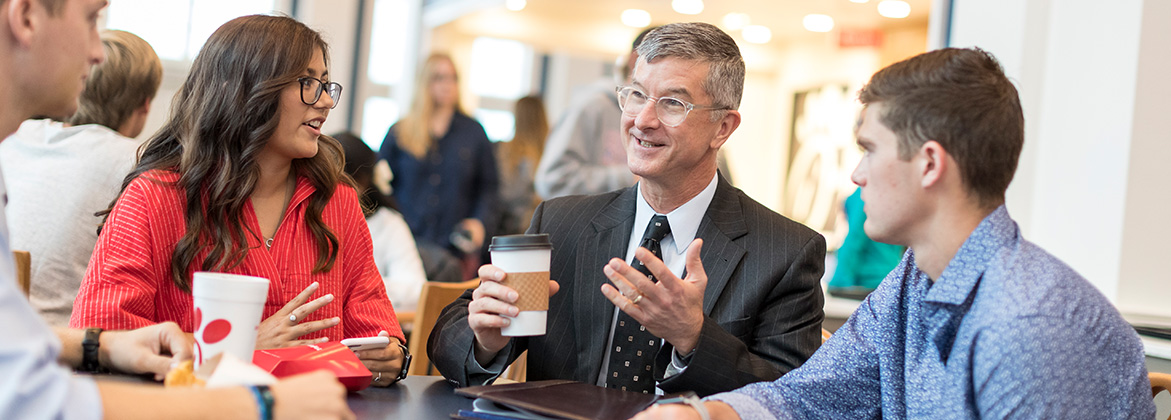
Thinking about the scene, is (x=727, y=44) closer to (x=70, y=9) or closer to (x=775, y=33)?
(x=70, y=9)

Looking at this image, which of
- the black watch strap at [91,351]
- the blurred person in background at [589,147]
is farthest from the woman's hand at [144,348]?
the blurred person in background at [589,147]

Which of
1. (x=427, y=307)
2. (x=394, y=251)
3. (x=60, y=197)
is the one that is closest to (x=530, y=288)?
(x=427, y=307)

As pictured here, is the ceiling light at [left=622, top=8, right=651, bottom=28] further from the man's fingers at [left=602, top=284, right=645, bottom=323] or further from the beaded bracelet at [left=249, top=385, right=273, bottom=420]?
the beaded bracelet at [left=249, top=385, right=273, bottom=420]

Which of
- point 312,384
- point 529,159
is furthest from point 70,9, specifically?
point 529,159

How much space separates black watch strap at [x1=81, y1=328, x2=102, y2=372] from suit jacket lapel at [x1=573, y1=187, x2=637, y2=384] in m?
0.84

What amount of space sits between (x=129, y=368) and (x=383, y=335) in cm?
42

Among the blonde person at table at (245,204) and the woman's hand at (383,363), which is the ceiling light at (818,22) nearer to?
the blonde person at table at (245,204)

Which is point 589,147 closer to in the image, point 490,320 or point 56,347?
point 490,320

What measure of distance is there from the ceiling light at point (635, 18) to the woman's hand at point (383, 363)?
249 inches

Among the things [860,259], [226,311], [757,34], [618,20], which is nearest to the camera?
[226,311]

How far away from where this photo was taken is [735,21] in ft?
24.9

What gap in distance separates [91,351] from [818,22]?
263 inches

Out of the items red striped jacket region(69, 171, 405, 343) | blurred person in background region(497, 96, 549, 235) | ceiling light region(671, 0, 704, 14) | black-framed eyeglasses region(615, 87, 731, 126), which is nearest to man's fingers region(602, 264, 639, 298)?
black-framed eyeglasses region(615, 87, 731, 126)

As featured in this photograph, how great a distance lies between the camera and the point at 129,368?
1498 millimetres
